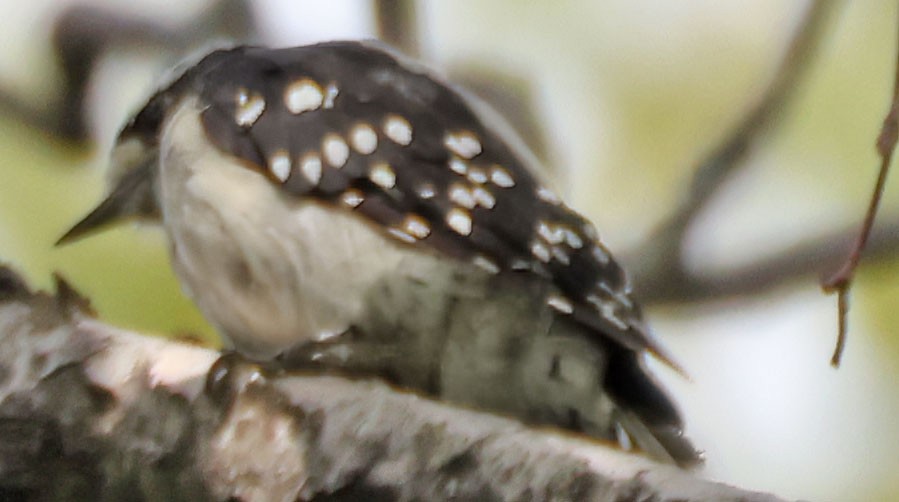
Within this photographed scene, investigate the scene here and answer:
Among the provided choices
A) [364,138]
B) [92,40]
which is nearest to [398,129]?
[364,138]

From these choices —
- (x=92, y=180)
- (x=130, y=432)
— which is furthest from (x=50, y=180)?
(x=130, y=432)

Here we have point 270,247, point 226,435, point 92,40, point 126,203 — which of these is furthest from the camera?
point 92,40

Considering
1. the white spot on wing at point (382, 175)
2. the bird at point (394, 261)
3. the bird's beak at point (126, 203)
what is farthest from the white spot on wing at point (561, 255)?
the bird's beak at point (126, 203)

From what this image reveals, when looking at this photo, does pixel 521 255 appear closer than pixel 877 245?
Yes

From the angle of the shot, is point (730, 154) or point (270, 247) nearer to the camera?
point (270, 247)

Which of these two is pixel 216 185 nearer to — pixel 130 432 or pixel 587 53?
pixel 130 432

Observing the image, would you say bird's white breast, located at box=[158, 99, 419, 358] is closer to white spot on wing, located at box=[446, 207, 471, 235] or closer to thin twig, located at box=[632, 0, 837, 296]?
white spot on wing, located at box=[446, 207, 471, 235]

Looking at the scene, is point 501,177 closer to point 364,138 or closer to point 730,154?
point 364,138

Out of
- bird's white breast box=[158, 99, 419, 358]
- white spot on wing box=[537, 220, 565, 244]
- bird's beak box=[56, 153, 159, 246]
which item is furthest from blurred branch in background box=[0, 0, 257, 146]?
white spot on wing box=[537, 220, 565, 244]
